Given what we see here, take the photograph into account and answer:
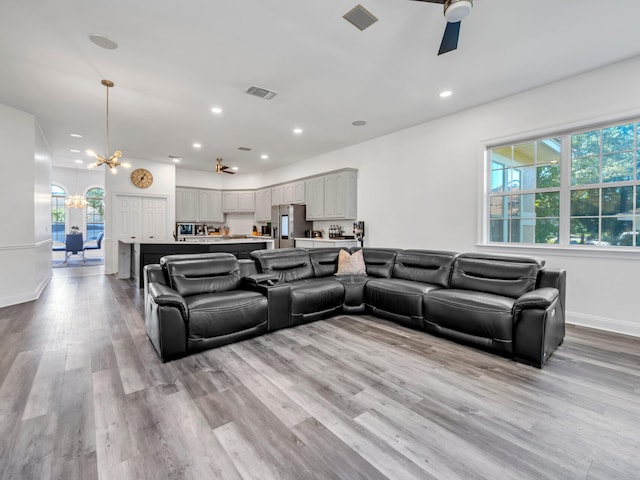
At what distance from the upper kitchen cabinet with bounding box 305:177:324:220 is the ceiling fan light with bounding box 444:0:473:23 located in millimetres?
5083

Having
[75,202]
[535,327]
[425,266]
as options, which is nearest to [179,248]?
[425,266]

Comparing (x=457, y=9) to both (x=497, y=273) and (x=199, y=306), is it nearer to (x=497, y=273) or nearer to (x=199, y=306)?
(x=497, y=273)

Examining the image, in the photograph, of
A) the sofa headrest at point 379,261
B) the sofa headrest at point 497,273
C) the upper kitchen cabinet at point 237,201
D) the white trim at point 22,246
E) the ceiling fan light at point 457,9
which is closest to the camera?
the ceiling fan light at point 457,9

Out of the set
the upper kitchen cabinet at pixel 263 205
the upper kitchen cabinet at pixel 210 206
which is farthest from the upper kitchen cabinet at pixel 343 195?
the upper kitchen cabinet at pixel 210 206

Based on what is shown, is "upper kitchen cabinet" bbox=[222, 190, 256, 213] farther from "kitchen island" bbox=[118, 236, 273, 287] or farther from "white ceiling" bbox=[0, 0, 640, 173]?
"white ceiling" bbox=[0, 0, 640, 173]

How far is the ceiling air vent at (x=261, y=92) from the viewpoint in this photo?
3.99 meters

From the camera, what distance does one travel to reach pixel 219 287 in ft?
11.6

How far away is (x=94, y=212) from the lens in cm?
1136

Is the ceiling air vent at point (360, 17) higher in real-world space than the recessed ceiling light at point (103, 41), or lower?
higher

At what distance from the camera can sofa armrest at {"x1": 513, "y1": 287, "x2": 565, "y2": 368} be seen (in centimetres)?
255

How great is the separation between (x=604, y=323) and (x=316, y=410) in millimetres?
3781

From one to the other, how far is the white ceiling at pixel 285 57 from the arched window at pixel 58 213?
22.5 feet

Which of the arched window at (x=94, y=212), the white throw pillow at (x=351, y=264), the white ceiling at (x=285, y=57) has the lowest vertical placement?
the white throw pillow at (x=351, y=264)

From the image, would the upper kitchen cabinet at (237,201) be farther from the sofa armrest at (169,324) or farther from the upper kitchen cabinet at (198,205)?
the sofa armrest at (169,324)
